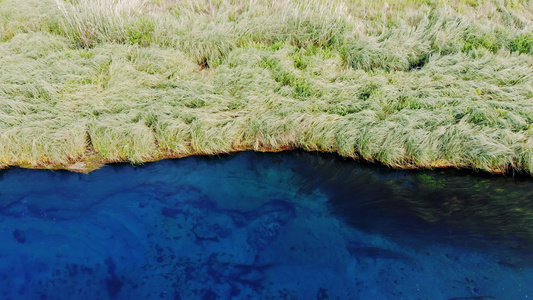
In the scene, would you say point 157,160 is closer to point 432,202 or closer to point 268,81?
point 268,81

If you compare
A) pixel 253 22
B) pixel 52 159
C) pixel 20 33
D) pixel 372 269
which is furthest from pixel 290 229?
pixel 20 33

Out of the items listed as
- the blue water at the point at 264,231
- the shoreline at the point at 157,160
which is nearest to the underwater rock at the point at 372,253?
the blue water at the point at 264,231

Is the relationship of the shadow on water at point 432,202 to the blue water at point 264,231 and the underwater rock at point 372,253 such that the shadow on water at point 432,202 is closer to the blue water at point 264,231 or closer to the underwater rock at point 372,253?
the blue water at point 264,231

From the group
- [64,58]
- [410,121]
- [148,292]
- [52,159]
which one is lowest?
[148,292]

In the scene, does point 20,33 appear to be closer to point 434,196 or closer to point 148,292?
point 148,292

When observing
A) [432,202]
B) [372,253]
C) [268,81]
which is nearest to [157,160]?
[268,81]

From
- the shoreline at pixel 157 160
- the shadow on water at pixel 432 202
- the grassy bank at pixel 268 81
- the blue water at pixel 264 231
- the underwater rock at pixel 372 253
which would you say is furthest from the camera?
the grassy bank at pixel 268 81


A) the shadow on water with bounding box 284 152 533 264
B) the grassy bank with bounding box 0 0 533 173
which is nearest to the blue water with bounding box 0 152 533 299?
the shadow on water with bounding box 284 152 533 264
